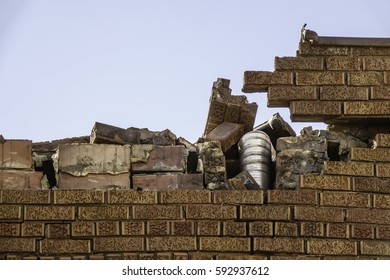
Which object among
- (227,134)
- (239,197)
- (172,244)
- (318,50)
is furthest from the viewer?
(227,134)

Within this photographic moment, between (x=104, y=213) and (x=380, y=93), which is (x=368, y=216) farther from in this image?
(x=104, y=213)

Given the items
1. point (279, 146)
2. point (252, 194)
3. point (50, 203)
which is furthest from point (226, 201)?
point (50, 203)

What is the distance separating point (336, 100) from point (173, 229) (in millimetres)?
1327

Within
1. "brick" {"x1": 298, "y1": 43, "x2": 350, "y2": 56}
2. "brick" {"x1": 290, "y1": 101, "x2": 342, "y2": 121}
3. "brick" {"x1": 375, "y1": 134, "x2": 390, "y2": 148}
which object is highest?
"brick" {"x1": 298, "y1": 43, "x2": 350, "y2": 56}

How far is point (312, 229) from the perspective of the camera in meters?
6.62

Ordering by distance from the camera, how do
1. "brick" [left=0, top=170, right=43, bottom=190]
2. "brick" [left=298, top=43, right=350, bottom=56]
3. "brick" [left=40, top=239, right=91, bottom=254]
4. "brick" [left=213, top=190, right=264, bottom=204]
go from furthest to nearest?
"brick" [left=298, top=43, right=350, bottom=56] < "brick" [left=0, top=170, right=43, bottom=190] < "brick" [left=213, top=190, right=264, bottom=204] < "brick" [left=40, top=239, right=91, bottom=254]

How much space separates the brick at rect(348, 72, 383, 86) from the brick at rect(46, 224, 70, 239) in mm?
1987

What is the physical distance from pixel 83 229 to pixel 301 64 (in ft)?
5.66

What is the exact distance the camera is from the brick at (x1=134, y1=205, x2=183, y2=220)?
21.7 feet

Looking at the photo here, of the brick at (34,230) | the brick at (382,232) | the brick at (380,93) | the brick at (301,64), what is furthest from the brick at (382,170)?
the brick at (34,230)

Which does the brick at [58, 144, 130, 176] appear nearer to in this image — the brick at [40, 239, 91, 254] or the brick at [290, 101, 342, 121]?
the brick at [40, 239, 91, 254]

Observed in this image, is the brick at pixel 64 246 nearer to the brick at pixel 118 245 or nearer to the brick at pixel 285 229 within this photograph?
the brick at pixel 118 245

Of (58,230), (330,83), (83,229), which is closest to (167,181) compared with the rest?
(83,229)

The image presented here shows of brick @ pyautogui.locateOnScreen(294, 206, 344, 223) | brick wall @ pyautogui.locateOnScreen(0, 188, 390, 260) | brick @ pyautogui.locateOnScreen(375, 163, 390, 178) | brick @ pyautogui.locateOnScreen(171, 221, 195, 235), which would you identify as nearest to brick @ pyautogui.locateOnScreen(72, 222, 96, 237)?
brick wall @ pyautogui.locateOnScreen(0, 188, 390, 260)
